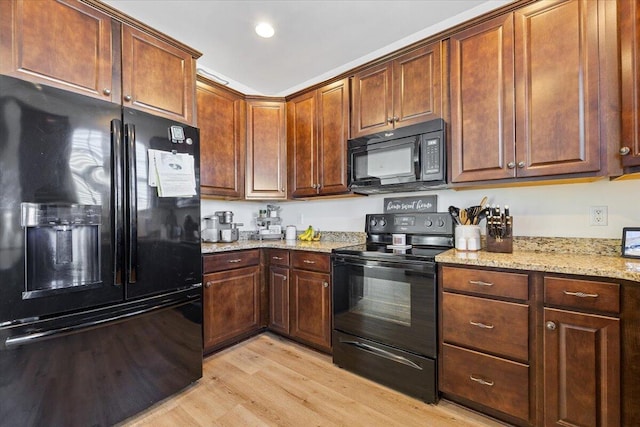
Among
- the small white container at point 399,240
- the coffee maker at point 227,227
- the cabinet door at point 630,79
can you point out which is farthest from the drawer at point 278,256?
the cabinet door at point 630,79

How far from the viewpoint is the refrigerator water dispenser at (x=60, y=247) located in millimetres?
1299

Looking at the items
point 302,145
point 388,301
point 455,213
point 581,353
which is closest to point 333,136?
point 302,145

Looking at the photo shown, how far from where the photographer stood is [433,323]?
1.72 m

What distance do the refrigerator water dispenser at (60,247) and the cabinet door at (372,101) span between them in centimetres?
194

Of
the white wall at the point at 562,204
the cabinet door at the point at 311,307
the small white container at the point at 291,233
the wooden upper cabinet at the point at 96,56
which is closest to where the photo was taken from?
the wooden upper cabinet at the point at 96,56

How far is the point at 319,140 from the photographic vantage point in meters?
2.70

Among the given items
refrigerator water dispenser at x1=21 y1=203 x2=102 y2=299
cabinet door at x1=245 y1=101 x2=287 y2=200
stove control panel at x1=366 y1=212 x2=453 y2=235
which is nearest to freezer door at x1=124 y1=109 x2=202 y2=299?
refrigerator water dispenser at x1=21 y1=203 x2=102 y2=299

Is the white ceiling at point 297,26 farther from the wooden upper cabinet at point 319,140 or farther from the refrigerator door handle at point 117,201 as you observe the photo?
the refrigerator door handle at point 117,201

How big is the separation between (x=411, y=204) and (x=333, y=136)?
0.94 metres

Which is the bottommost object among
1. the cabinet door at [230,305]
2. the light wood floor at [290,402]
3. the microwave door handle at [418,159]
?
the light wood floor at [290,402]

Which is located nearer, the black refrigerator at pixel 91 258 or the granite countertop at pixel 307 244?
the black refrigerator at pixel 91 258

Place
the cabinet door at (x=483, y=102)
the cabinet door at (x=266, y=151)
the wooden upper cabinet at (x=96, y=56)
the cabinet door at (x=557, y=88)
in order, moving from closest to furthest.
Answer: the wooden upper cabinet at (x=96, y=56), the cabinet door at (x=557, y=88), the cabinet door at (x=483, y=102), the cabinet door at (x=266, y=151)

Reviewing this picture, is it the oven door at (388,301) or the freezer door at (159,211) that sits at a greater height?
the freezer door at (159,211)

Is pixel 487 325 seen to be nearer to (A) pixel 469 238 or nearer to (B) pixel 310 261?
(A) pixel 469 238
